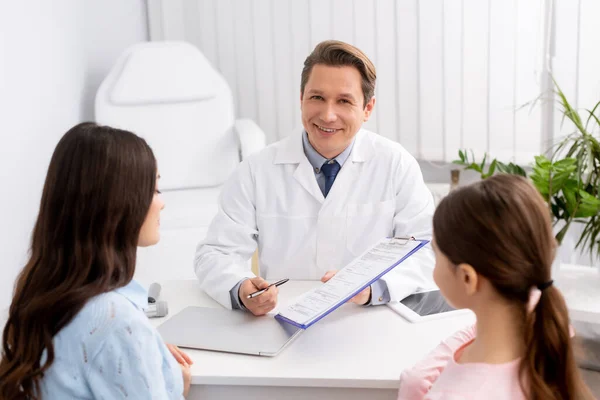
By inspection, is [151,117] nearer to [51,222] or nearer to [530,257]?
[51,222]

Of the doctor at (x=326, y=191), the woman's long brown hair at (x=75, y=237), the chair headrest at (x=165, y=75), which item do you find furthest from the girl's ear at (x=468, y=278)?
the chair headrest at (x=165, y=75)

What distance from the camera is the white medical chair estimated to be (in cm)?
320

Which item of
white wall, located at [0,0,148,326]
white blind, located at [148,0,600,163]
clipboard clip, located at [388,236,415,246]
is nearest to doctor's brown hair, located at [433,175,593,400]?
clipboard clip, located at [388,236,415,246]

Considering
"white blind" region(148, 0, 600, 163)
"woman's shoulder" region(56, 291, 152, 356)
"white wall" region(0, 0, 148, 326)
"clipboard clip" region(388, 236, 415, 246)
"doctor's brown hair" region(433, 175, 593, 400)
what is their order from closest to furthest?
"doctor's brown hair" region(433, 175, 593, 400)
"woman's shoulder" region(56, 291, 152, 356)
"clipboard clip" region(388, 236, 415, 246)
"white wall" region(0, 0, 148, 326)
"white blind" region(148, 0, 600, 163)

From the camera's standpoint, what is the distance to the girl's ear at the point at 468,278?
1.03 m

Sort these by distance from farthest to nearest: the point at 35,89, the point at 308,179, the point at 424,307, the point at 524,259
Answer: the point at 35,89 → the point at 308,179 → the point at 424,307 → the point at 524,259

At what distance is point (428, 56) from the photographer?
3.21 metres

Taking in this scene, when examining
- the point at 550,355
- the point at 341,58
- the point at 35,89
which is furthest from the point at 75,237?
the point at 35,89

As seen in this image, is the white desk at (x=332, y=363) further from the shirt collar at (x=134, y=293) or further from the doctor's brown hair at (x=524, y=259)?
the doctor's brown hair at (x=524, y=259)

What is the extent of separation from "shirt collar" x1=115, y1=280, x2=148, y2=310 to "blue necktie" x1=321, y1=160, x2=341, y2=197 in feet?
2.67

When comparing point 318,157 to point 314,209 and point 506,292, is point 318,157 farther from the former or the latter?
point 506,292

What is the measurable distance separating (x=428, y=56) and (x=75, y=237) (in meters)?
2.35

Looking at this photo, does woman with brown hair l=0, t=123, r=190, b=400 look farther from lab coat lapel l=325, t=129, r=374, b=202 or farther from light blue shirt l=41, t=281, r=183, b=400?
lab coat lapel l=325, t=129, r=374, b=202

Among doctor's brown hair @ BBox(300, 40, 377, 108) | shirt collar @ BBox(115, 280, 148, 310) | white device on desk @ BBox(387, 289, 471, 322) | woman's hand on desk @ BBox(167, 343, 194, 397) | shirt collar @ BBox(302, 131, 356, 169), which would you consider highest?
doctor's brown hair @ BBox(300, 40, 377, 108)
